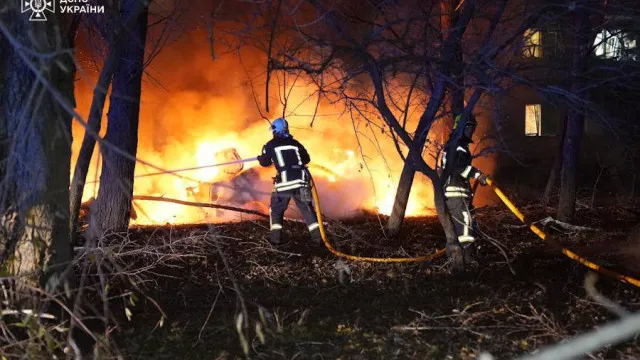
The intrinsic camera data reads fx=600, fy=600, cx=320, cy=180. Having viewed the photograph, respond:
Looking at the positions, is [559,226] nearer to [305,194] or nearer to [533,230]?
[533,230]

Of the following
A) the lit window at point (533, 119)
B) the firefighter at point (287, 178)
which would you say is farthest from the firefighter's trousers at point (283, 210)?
the lit window at point (533, 119)

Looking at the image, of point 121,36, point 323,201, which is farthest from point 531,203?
point 121,36

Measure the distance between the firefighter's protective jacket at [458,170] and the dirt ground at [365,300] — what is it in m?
0.88

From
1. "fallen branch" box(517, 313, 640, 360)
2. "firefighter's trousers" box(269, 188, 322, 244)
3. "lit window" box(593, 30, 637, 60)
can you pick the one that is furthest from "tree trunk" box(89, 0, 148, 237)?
"lit window" box(593, 30, 637, 60)

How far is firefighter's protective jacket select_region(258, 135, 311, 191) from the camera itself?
26.6 feet

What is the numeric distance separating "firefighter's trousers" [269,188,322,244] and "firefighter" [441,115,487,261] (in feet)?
6.25

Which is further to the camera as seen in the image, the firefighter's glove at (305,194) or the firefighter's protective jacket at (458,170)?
the firefighter's glove at (305,194)

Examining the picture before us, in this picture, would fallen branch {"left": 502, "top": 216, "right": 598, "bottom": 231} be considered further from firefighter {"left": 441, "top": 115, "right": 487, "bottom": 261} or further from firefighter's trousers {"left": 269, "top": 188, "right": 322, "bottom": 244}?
firefighter's trousers {"left": 269, "top": 188, "right": 322, "bottom": 244}

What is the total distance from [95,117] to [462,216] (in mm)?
4195

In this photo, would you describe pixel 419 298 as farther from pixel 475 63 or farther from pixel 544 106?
pixel 544 106

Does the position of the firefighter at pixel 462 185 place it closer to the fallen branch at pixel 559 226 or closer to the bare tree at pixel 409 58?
the bare tree at pixel 409 58

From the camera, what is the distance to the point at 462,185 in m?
7.08

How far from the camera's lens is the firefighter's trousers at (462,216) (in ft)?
23.0

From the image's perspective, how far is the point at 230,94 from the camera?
1361 centimetres
